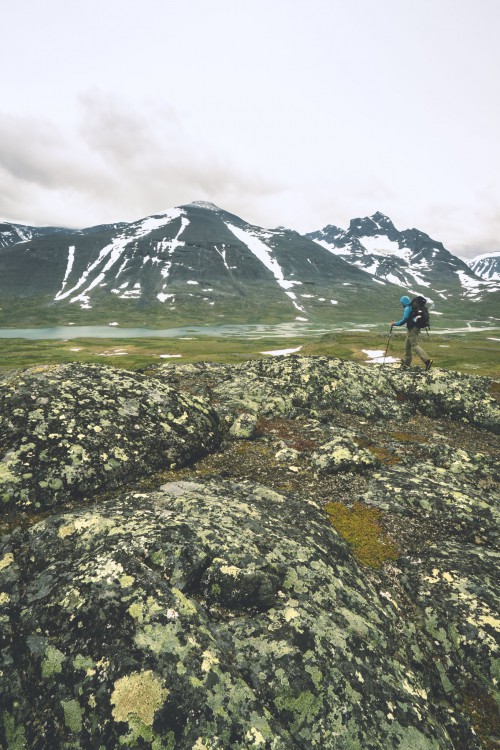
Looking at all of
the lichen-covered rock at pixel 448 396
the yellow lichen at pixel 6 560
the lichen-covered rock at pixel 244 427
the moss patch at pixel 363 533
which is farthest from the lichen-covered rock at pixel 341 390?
the yellow lichen at pixel 6 560

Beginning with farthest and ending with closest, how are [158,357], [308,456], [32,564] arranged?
1. [158,357]
2. [308,456]
3. [32,564]

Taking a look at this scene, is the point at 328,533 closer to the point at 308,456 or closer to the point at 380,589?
the point at 380,589

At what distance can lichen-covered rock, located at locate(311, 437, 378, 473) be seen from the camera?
1194 cm

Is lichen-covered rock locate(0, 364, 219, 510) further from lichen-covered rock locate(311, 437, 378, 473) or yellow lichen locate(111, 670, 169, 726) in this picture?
yellow lichen locate(111, 670, 169, 726)

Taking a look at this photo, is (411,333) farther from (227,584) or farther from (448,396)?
(227,584)

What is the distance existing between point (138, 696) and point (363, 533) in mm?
6305

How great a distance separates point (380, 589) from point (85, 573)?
5.73 metres

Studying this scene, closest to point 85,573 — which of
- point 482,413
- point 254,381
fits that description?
point 254,381

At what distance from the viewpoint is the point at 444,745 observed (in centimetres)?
Result: 503

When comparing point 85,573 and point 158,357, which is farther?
point 158,357

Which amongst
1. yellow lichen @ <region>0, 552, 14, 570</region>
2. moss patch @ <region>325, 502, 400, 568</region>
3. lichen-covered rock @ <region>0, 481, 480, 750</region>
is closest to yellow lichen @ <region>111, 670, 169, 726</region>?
lichen-covered rock @ <region>0, 481, 480, 750</region>

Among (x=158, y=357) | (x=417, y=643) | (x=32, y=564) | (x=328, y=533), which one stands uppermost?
(x=32, y=564)

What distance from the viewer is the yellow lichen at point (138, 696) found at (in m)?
4.41

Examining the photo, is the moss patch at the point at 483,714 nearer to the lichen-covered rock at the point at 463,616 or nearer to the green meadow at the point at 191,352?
the lichen-covered rock at the point at 463,616
